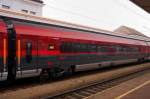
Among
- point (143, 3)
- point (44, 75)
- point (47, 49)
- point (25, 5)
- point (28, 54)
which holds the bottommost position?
point (44, 75)

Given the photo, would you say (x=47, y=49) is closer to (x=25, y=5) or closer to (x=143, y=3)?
(x=143, y=3)

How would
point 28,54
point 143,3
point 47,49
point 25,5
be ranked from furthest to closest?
point 25,5
point 143,3
point 47,49
point 28,54

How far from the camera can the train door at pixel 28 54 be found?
13711 millimetres

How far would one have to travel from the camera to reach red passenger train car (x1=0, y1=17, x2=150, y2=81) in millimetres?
A: 13055

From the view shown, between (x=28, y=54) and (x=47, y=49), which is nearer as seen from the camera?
(x=28, y=54)

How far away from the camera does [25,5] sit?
152 feet

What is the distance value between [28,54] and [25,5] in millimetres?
33142

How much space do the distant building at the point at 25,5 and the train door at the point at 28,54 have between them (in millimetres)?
28142

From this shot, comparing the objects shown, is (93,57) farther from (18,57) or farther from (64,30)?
(18,57)

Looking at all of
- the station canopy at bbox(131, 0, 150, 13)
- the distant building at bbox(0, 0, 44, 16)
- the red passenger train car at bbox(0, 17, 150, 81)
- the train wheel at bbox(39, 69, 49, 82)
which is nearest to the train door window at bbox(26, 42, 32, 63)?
the red passenger train car at bbox(0, 17, 150, 81)

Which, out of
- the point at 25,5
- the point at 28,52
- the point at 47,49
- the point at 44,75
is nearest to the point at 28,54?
the point at 28,52

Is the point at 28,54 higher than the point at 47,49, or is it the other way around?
the point at 47,49

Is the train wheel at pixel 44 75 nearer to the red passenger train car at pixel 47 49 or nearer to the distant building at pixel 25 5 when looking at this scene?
the red passenger train car at pixel 47 49

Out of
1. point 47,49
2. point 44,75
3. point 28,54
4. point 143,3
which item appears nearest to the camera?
point 28,54
